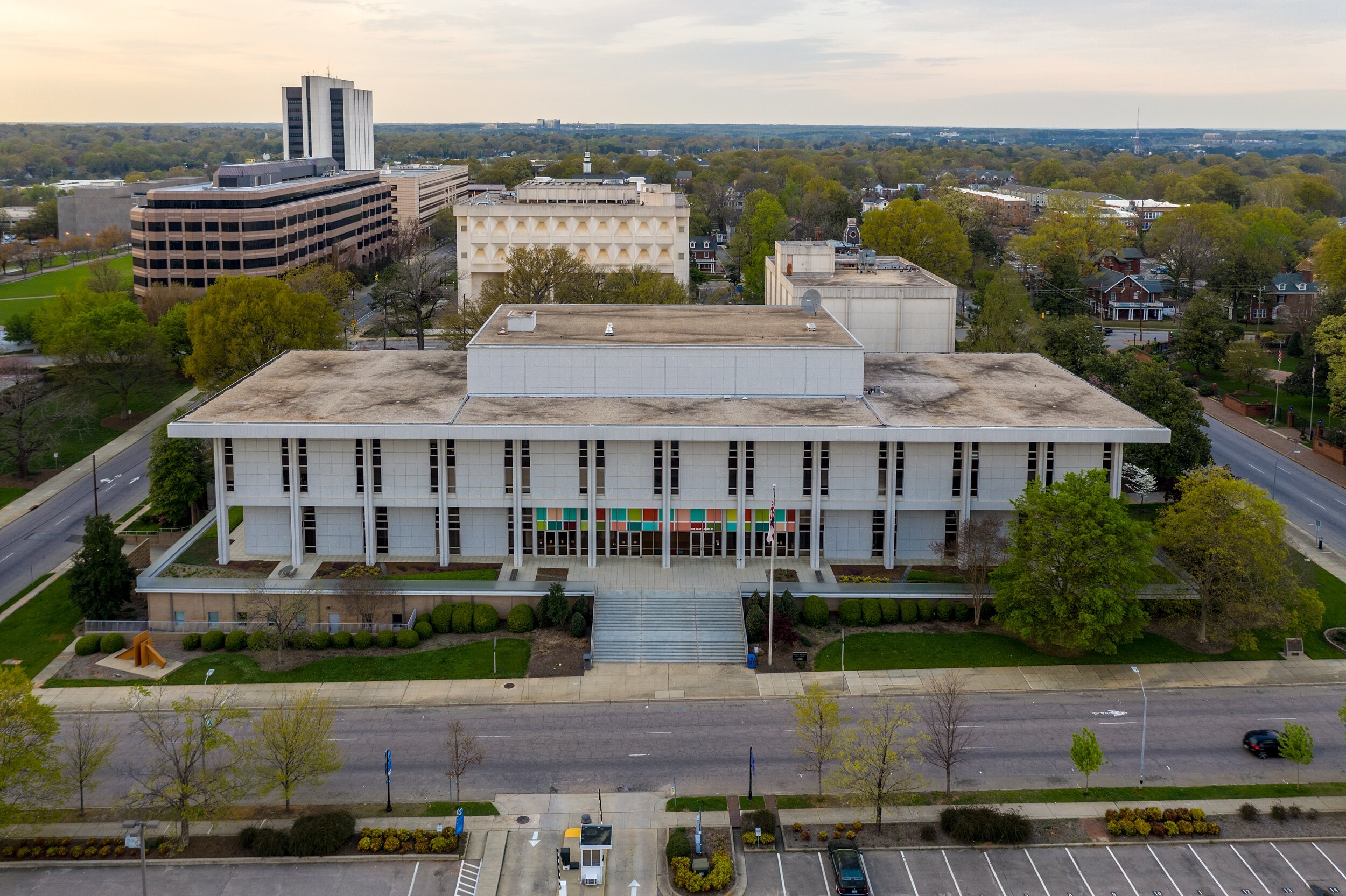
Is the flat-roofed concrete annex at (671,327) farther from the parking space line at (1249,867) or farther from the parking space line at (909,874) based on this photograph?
the parking space line at (1249,867)

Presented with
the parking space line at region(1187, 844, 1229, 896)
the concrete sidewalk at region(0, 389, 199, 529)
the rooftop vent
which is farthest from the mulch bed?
the concrete sidewalk at region(0, 389, 199, 529)

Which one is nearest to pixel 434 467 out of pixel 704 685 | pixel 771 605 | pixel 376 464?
pixel 376 464

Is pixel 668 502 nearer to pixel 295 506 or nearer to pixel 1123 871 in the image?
pixel 295 506

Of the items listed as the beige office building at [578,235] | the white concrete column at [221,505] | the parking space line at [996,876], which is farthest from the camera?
the beige office building at [578,235]

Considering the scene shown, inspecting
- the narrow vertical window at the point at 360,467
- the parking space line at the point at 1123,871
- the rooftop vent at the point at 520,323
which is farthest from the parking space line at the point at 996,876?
the rooftop vent at the point at 520,323

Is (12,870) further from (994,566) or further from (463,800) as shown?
(994,566)

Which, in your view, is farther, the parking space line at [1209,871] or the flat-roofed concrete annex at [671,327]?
the flat-roofed concrete annex at [671,327]

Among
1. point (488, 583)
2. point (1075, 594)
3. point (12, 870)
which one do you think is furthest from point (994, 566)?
point (12, 870)
